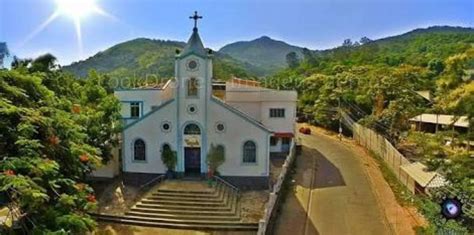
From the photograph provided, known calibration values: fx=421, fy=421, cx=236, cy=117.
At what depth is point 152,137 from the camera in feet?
72.2

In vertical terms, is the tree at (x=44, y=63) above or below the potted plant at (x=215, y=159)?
above

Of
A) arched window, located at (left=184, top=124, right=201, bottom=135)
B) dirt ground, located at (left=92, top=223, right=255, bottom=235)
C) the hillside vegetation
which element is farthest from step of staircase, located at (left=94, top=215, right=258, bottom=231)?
the hillside vegetation

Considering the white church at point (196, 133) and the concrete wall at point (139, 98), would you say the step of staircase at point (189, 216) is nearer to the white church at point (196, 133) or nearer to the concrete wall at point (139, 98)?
the white church at point (196, 133)

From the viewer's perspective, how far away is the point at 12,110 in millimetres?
9977

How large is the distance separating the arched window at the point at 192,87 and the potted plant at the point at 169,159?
314 centimetres

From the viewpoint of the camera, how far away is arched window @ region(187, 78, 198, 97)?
2186cm

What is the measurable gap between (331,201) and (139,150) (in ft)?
33.3

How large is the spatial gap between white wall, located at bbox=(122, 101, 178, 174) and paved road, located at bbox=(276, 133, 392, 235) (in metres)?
6.96

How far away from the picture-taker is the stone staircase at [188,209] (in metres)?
17.6

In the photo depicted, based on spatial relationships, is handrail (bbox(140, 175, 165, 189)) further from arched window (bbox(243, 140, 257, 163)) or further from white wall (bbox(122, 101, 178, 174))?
arched window (bbox(243, 140, 257, 163))

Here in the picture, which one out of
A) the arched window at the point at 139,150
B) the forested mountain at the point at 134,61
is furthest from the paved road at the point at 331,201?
the forested mountain at the point at 134,61

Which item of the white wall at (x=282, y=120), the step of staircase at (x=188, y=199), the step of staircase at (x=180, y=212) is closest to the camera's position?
the step of staircase at (x=180, y=212)

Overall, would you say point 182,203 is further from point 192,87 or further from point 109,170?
point 192,87

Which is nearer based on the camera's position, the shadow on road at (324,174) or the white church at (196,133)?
the white church at (196,133)
